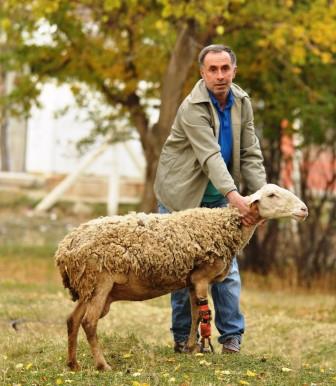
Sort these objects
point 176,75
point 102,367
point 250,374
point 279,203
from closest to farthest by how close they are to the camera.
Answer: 1. point 250,374
2. point 102,367
3. point 279,203
4. point 176,75

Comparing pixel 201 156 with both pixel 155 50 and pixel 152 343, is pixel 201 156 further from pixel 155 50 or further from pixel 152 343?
pixel 155 50

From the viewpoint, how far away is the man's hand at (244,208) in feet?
23.2

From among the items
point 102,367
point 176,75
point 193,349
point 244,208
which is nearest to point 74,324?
point 102,367

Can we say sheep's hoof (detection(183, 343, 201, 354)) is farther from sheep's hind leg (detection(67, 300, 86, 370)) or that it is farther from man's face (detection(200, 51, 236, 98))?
man's face (detection(200, 51, 236, 98))

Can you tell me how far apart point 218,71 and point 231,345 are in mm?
1924

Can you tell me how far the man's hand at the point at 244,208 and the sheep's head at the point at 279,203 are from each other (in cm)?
8

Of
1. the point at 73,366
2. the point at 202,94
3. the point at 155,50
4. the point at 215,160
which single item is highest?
the point at 155,50

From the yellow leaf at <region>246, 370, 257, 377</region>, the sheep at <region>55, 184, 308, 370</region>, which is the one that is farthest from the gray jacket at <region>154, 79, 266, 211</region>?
the yellow leaf at <region>246, 370, 257, 377</region>

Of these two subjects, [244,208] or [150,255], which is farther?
[244,208]

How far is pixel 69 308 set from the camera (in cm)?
1140

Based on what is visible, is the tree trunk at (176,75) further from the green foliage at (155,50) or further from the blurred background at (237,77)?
the green foliage at (155,50)

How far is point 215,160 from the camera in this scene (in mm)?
7109

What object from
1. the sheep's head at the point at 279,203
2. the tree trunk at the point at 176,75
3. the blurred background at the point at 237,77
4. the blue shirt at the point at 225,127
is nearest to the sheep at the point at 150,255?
the sheep's head at the point at 279,203

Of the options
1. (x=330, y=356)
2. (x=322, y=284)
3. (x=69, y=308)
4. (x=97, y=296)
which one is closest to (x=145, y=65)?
(x=322, y=284)
